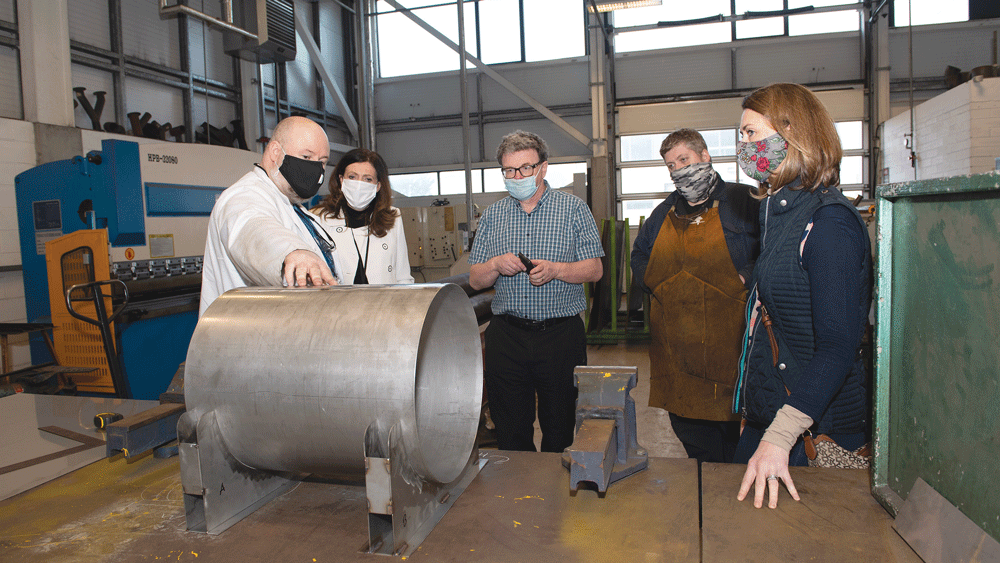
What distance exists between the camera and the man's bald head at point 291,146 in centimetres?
147

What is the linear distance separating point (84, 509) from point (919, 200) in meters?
1.42

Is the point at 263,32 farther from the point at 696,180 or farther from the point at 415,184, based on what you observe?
the point at 415,184

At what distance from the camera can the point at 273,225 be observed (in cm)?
120

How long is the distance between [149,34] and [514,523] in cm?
743

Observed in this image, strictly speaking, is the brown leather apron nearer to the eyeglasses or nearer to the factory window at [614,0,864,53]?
the eyeglasses

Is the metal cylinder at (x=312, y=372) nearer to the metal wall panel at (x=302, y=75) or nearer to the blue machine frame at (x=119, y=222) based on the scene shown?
the blue machine frame at (x=119, y=222)

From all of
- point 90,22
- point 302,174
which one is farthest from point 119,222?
point 90,22

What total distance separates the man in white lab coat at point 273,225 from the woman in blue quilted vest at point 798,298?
818mm

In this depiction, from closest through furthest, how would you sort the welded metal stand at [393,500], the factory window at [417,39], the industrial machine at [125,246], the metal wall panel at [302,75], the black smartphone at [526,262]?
the welded metal stand at [393,500] < the black smartphone at [526,262] < the industrial machine at [125,246] < the metal wall panel at [302,75] < the factory window at [417,39]

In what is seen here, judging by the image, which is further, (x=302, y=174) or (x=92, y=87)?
(x=92, y=87)

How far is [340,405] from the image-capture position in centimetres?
88

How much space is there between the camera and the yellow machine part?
10.7 ft

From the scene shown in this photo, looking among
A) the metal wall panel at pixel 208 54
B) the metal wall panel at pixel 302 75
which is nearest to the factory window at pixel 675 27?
the metal wall panel at pixel 302 75

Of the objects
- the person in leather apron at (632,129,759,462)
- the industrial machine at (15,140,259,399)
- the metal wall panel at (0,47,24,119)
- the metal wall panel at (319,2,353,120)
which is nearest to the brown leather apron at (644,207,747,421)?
the person in leather apron at (632,129,759,462)
